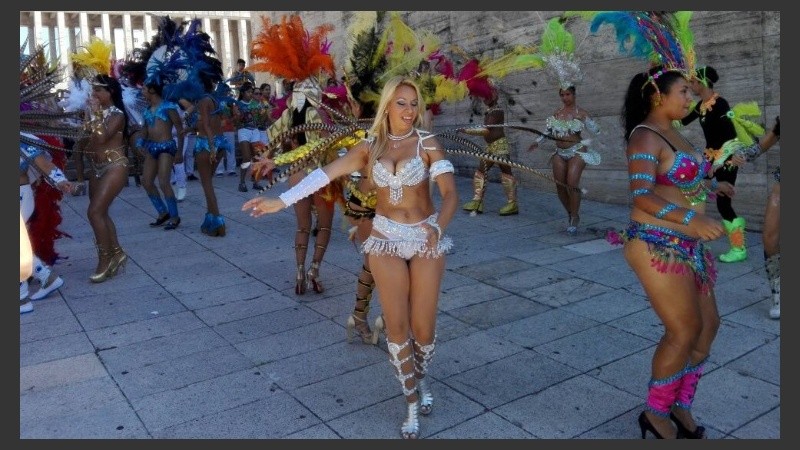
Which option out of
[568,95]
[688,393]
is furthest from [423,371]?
[568,95]

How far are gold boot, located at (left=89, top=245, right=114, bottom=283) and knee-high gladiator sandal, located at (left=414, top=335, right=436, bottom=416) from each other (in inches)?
174

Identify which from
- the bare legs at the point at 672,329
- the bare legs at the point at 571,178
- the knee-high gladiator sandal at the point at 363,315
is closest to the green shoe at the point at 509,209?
the bare legs at the point at 571,178

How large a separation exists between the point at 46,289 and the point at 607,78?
309 inches

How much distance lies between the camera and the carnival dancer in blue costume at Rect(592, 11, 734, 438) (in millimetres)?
3270

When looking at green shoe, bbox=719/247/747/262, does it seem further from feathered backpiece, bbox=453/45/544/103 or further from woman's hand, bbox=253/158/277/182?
woman's hand, bbox=253/158/277/182

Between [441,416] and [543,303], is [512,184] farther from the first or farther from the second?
[441,416]

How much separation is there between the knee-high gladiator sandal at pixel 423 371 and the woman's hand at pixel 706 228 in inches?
59.5

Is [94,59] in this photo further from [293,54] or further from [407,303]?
[407,303]

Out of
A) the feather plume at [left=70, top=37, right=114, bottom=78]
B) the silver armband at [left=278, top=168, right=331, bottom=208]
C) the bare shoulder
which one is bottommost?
the silver armband at [left=278, top=168, right=331, bottom=208]

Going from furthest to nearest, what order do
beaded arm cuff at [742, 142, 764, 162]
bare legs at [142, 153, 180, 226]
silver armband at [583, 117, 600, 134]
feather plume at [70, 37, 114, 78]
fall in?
bare legs at [142, 153, 180, 226]
silver armband at [583, 117, 600, 134]
feather plume at [70, 37, 114, 78]
beaded arm cuff at [742, 142, 764, 162]

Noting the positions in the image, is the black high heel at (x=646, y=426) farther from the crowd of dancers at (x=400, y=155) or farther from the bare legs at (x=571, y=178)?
the bare legs at (x=571, y=178)

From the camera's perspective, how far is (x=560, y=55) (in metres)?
8.62

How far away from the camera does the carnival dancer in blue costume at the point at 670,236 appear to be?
327 centimetres

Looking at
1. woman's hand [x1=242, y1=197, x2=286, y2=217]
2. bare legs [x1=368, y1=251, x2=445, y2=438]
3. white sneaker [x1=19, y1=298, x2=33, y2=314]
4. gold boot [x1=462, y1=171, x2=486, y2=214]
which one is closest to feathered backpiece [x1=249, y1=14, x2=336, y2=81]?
woman's hand [x1=242, y1=197, x2=286, y2=217]
